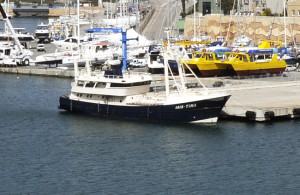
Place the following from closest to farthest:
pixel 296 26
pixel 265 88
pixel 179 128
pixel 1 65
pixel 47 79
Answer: pixel 179 128 < pixel 265 88 < pixel 47 79 < pixel 1 65 < pixel 296 26

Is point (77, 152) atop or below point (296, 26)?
below

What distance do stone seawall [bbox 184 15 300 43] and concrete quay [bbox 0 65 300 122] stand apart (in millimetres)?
24890

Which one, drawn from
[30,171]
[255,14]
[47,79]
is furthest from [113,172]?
[255,14]

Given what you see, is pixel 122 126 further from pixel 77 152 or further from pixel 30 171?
pixel 30 171

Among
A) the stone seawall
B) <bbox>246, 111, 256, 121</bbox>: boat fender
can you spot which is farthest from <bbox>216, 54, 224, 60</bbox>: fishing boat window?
<bbox>246, 111, 256, 121</bbox>: boat fender

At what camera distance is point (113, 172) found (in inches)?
1715

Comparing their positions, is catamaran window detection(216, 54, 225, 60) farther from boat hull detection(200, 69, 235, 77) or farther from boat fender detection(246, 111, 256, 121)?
boat fender detection(246, 111, 256, 121)

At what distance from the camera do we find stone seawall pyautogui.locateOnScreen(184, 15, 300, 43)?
320ft

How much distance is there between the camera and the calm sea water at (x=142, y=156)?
135 ft

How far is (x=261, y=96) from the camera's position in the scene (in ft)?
194

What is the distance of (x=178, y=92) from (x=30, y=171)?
42.7ft

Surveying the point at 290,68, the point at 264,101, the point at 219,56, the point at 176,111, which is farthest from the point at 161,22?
the point at 176,111

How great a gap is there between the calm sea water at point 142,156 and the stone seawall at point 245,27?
142ft

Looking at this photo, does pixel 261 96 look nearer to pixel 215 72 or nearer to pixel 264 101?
pixel 264 101
